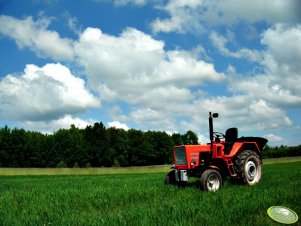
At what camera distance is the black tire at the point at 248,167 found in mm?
13703

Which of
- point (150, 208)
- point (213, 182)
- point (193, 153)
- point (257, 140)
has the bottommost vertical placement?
point (150, 208)

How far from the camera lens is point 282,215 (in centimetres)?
790

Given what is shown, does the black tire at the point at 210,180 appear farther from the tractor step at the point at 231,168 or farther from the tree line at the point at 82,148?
the tree line at the point at 82,148

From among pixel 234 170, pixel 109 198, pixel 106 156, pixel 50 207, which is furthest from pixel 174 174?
pixel 106 156

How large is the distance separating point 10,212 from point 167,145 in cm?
8664

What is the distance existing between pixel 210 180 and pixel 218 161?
1.44 m

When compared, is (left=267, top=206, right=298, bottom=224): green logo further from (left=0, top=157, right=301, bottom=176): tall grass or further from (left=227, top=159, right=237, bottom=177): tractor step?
(left=0, top=157, right=301, bottom=176): tall grass

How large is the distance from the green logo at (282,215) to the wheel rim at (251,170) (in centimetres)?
574

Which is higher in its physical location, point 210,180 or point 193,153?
point 193,153

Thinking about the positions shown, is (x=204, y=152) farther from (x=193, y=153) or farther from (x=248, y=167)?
(x=248, y=167)

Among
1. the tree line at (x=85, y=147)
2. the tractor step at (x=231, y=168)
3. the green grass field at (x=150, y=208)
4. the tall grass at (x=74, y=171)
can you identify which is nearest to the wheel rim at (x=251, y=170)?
the tractor step at (x=231, y=168)

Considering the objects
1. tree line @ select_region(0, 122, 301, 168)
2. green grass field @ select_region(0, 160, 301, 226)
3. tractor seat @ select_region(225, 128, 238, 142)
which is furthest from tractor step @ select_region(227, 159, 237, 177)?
tree line @ select_region(0, 122, 301, 168)

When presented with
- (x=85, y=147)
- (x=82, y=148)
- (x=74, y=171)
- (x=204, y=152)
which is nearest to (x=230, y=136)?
(x=204, y=152)

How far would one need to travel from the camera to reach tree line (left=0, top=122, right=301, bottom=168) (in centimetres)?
8394
